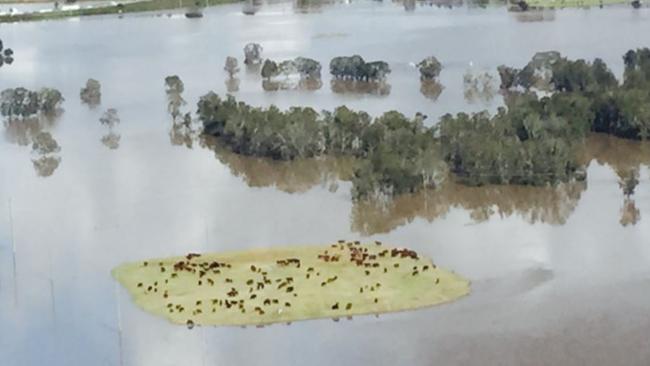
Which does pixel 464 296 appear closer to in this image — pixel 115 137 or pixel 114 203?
pixel 114 203

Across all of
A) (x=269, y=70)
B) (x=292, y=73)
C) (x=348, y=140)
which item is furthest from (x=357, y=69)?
(x=348, y=140)

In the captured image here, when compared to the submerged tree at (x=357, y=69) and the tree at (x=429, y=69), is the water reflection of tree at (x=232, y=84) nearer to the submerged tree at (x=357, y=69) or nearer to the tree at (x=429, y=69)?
the submerged tree at (x=357, y=69)

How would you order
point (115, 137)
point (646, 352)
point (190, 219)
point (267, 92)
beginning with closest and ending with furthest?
point (646, 352) → point (190, 219) → point (115, 137) → point (267, 92)

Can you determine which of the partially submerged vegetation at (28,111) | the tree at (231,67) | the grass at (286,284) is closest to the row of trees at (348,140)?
the grass at (286,284)

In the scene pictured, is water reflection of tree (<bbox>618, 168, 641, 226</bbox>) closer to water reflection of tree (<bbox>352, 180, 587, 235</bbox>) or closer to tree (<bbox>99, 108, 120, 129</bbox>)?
water reflection of tree (<bbox>352, 180, 587, 235</bbox>)

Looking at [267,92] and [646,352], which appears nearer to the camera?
[646,352]

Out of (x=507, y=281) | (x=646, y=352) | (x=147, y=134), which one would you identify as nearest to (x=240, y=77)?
(x=147, y=134)
